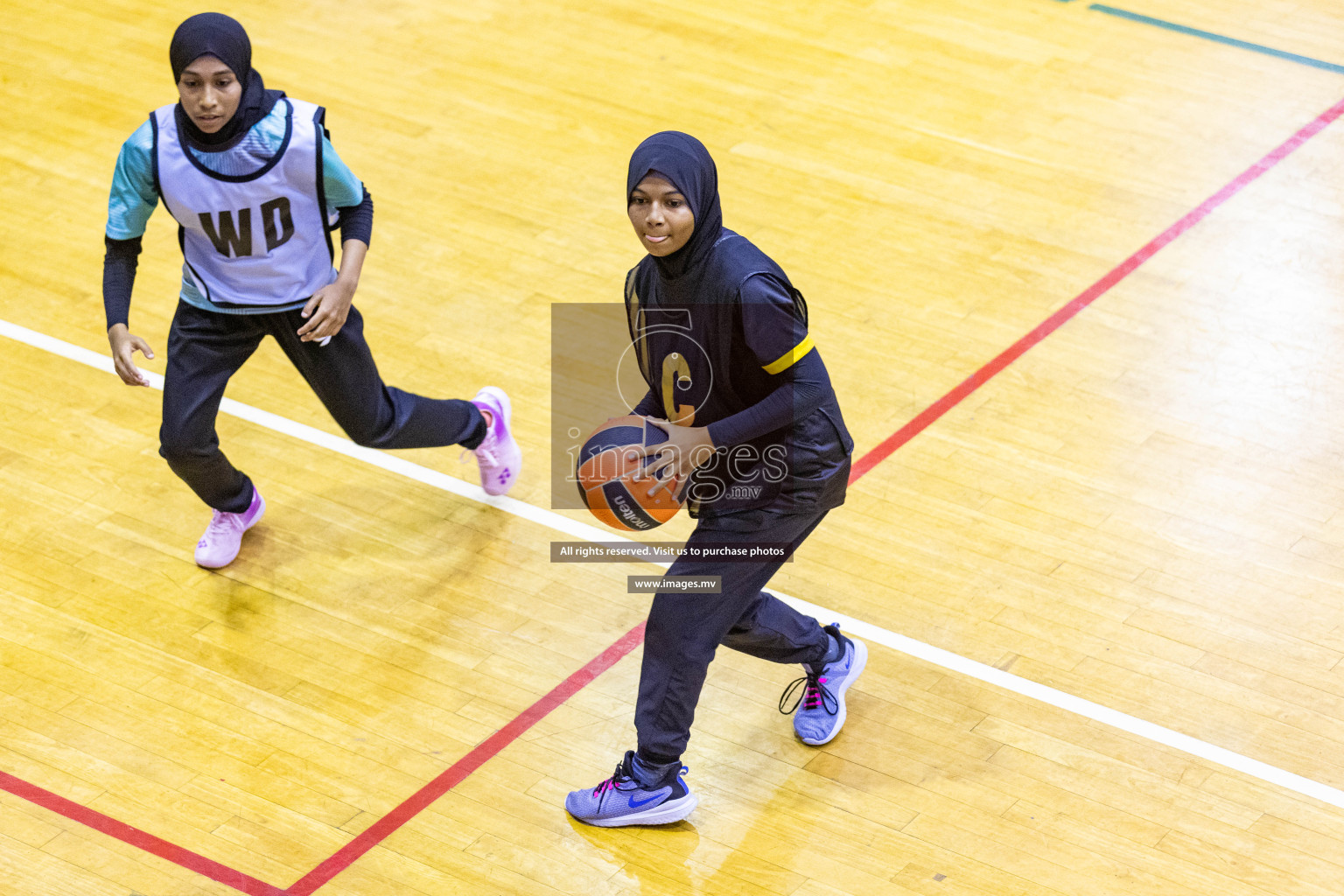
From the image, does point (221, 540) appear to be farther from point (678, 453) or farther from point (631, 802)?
point (678, 453)

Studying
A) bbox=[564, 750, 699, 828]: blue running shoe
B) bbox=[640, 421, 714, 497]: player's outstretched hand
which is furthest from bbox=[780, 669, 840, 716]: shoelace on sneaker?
bbox=[640, 421, 714, 497]: player's outstretched hand

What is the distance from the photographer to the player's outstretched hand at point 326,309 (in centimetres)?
436

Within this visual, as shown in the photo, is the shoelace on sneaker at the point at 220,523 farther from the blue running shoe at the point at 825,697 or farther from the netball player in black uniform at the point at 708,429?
the blue running shoe at the point at 825,697

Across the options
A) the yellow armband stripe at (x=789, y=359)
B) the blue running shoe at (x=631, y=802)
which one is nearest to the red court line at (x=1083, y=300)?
the blue running shoe at (x=631, y=802)

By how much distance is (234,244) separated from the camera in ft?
14.1

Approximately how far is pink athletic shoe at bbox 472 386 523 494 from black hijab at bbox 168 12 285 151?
1.26 metres

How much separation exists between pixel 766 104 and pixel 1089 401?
2739 millimetres

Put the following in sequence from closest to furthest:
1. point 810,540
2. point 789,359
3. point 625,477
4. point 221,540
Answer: point 789,359 → point 625,477 → point 221,540 → point 810,540

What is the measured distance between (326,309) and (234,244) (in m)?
0.31

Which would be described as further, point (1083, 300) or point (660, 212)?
point (1083, 300)

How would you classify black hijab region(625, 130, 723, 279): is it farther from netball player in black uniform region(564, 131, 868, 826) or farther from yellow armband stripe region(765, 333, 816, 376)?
yellow armband stripe region(765, 333, 816, 376)

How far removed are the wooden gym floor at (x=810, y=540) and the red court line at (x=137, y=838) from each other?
0.01m

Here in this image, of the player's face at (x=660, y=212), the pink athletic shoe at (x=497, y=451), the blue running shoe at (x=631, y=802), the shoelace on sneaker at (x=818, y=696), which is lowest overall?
the blue running shoe at (x=631, y=802)

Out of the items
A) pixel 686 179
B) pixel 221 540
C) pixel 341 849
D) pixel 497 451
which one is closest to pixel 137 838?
pixel 341 849
